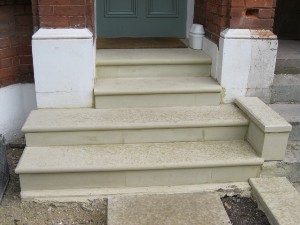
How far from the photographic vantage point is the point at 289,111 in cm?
349

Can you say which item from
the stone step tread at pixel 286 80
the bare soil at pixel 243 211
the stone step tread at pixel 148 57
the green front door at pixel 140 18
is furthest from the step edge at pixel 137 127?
the green front door at pixel 140 18

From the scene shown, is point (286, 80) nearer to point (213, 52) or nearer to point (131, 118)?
point (213, 52)

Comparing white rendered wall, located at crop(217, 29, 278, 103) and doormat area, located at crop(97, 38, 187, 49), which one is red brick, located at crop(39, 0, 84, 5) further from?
white rendered wall, located at crop(217, 29, 278, 103)

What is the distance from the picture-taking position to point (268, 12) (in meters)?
3.44

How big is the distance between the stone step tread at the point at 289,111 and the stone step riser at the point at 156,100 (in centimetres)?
56

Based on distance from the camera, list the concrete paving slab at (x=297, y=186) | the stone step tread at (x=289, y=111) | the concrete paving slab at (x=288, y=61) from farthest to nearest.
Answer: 1. the concrete paving slab at (x=288, y=61)
2. the stone step tread at (x=289, y=111)
3. the concrete paving slab at (x=297, y=186)

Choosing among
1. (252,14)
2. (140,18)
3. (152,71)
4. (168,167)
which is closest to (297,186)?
(168,167)

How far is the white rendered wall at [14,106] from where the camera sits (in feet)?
12.1

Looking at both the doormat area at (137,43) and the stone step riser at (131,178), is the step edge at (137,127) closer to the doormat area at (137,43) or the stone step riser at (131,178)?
the stone step riser at (131,178)

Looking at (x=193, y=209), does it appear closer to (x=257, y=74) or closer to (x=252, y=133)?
(x=252, y=133)

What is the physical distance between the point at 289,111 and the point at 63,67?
6.78 ft

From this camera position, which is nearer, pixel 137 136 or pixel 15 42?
pixel 137 136

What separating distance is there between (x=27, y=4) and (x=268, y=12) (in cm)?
224

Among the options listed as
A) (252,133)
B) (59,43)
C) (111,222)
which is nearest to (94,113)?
(59,43)
